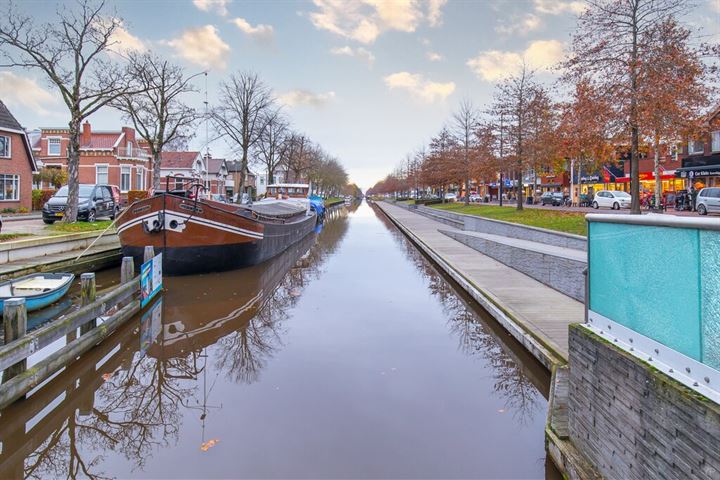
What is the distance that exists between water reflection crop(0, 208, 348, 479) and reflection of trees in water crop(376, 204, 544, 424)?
349cm

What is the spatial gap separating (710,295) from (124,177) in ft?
182

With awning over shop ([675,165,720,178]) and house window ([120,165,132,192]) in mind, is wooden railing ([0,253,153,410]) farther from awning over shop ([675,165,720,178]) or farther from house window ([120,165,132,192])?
house window ([120,165,132,192])

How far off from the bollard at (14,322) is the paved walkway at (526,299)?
6542 millimetres

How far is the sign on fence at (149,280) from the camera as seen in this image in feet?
34.2

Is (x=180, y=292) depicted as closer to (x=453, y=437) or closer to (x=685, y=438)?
(x=453, y=437)

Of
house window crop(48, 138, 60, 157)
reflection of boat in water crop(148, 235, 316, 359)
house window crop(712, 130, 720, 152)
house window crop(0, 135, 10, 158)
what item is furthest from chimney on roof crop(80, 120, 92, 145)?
house window crop(712, 130, 720, 152)

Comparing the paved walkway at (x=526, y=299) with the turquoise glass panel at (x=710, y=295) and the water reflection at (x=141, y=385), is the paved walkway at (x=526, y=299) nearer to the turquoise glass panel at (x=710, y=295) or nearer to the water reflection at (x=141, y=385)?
the turquoise glass panel at (x=710, y=295)

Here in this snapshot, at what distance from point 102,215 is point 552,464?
26.9 meters

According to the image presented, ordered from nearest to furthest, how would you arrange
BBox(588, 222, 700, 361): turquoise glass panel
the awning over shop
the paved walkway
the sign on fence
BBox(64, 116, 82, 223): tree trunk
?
BBox(588, 222, 700, 361): turquoise glass panel < the paved walkway < the sign on fence < BBox(64, 116, 82, 223): tree trunk < the awning over shop

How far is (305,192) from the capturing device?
1505 inches

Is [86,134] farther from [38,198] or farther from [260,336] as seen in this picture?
[260,336]

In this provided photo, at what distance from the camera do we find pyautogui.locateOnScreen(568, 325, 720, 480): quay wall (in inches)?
111

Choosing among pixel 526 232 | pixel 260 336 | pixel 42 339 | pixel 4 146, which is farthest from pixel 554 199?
pixel 42 339

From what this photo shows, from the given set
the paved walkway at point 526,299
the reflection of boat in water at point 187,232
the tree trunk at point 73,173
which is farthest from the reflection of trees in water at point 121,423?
the tree trunk at point 73,173
